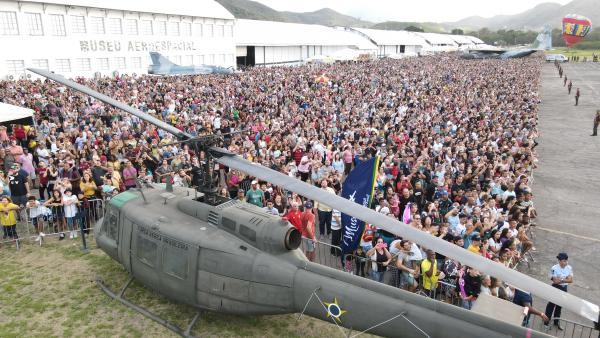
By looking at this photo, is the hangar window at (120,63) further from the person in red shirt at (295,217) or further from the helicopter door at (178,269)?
the helicopter door at (178,269)

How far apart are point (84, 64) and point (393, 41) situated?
10689 cm

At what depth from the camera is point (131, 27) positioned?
168 ft

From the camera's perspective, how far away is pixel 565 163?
22.1 m

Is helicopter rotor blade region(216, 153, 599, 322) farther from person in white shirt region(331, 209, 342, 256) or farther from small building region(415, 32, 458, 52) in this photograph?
small building region(415, 32, 458, 52)

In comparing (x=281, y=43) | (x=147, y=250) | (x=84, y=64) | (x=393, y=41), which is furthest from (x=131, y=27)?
(x=393, y=41)

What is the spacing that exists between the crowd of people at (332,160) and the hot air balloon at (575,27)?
7851 cm

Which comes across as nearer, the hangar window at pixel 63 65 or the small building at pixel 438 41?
the hangar window at pixel 63 65

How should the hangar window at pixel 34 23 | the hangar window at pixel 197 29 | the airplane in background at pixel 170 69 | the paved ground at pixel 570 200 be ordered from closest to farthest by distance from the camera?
the paved ground at pixel 570 200 → the hangar window at pixel 34 23 → the airplane in background at pixel 170 69 → the hangar window at pixel 197 29

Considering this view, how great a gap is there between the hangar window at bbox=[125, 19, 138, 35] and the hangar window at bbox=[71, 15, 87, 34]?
6004 mm

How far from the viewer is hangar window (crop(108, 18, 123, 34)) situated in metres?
48.5

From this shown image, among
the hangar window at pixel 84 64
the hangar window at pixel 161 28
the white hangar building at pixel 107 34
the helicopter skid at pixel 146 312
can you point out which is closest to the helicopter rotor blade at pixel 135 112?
the helicopter skid at pixel 146 312

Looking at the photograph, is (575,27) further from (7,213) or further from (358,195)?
(7,213)

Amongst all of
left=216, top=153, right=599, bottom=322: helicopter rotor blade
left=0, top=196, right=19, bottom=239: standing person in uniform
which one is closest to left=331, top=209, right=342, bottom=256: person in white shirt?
left=216, top=153, right=599, bottom=322: helicopter rotor blade

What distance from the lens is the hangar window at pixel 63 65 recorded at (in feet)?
141
